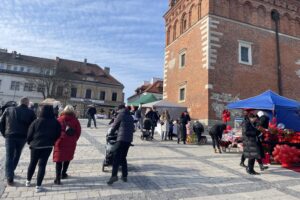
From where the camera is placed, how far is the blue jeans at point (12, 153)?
5094mm

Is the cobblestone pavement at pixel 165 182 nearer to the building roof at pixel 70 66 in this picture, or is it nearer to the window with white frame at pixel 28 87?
the window with white frame at pixel 28 87

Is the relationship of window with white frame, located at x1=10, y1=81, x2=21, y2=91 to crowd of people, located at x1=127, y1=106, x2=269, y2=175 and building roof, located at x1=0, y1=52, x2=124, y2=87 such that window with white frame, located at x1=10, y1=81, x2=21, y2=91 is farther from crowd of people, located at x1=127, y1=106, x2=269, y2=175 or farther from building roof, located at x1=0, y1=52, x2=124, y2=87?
crowd of people, located at x1=127, y1=106, x2=269, y2=175

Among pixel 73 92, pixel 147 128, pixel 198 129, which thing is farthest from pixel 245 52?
pixel 73 92

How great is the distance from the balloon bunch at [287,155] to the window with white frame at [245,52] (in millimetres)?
12879

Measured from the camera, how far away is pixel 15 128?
5.29m

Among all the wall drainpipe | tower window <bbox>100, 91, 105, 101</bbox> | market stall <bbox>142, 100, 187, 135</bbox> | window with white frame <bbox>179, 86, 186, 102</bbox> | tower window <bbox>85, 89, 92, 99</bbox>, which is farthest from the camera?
tower window <bbox>100, 91, 105, 101</bbox>

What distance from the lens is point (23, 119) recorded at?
17.5ft

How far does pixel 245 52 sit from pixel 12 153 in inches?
759

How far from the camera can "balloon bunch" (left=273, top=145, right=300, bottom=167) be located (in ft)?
26.5

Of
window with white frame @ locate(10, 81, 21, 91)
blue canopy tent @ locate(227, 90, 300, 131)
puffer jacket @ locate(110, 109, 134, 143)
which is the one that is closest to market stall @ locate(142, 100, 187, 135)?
blue canopy tent @ locate(227, 90, 300, 131)

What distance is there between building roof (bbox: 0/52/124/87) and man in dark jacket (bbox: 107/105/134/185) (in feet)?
144

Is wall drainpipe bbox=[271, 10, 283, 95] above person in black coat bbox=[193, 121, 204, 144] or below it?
above

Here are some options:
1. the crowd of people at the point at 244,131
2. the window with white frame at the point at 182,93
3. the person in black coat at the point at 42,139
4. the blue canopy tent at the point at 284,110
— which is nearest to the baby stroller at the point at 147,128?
the crowd of people at the point at 244,131

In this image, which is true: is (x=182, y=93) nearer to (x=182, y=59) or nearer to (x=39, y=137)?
(x=182, y=59)
